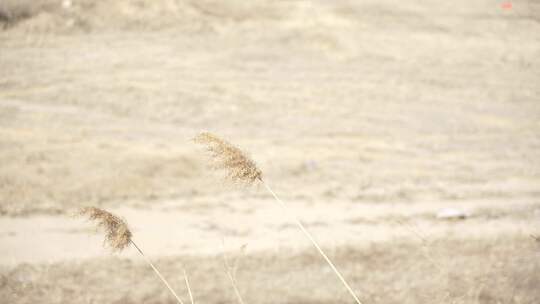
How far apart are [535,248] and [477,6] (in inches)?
322

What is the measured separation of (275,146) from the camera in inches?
284

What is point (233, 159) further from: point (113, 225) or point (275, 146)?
point (275, 146)

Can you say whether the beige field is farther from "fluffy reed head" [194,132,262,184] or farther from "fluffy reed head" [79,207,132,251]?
"fluffy reed head" [79,207,132,251]

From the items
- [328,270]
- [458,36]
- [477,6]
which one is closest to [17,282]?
[328,270]

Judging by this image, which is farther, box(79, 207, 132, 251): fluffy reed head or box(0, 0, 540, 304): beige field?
box(0, 0, 540, 304): beige field

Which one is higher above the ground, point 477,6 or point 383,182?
point 477,6

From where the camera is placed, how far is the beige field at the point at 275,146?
5.03 m

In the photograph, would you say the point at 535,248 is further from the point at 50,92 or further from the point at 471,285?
the point at 50,92

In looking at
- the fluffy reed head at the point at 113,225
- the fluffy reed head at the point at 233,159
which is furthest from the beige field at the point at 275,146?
the fluffy reed head at the point at 113,225

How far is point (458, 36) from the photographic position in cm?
1052

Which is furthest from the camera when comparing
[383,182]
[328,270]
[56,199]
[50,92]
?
[50,92]

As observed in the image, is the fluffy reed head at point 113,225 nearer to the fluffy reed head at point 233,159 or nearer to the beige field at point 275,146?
the fluffy reed head at point 233,159

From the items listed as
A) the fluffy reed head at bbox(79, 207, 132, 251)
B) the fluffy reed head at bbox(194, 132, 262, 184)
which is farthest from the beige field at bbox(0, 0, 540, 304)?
the fluffy reed head at bbox(79, 207, 132, 251)

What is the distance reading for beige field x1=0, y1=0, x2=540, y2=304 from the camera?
5027 mm
